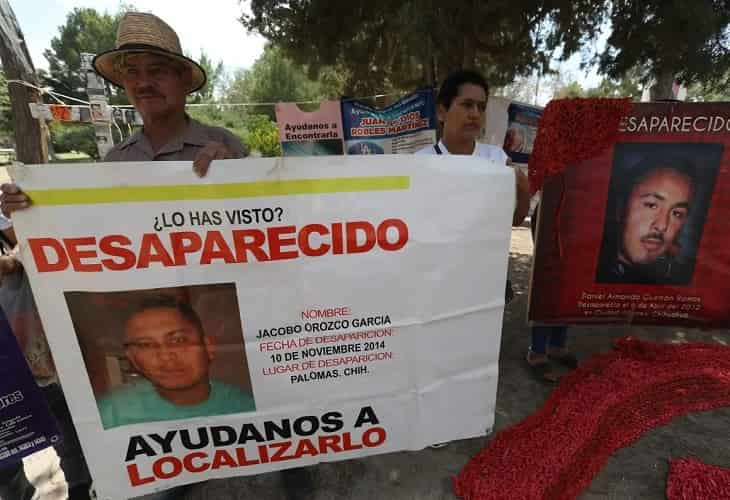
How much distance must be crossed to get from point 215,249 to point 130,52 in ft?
2.78

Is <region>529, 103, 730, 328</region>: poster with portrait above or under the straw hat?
under

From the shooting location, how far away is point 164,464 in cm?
149

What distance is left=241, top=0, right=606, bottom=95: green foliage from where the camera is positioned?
12.6 feet

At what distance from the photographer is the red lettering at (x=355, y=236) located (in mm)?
1370

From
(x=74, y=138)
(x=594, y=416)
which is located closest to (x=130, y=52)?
(x=594, y=416)

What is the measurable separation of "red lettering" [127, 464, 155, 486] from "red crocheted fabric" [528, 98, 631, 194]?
Result: 6.86 feet

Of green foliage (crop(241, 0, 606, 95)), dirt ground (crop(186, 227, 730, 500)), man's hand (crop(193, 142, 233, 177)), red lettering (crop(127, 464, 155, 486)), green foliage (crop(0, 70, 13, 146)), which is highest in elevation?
green foliage (crop(0, 70, 13, 146))

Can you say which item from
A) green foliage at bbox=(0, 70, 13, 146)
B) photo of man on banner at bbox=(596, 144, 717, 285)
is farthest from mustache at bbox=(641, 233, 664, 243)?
green foliage at bbox=(0, 70, 13, 146)

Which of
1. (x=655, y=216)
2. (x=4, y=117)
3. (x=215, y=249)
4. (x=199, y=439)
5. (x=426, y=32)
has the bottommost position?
(x=199, y=439)

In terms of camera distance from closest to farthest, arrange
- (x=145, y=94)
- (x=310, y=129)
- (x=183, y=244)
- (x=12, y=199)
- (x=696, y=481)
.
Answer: (x=12, y=199)
(x=183, y=244)
(x=145, y=94)
(x=696, y=481)
(x=310, y=129)

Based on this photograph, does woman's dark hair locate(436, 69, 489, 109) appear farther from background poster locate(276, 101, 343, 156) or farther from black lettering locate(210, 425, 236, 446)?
background poster locate(276, 101, 343, 156)

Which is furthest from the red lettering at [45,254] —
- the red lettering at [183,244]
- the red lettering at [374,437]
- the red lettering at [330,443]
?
the red lettering at [374,437]

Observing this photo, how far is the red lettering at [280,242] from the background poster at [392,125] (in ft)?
12.8

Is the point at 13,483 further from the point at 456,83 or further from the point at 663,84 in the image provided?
the point at 663,84
